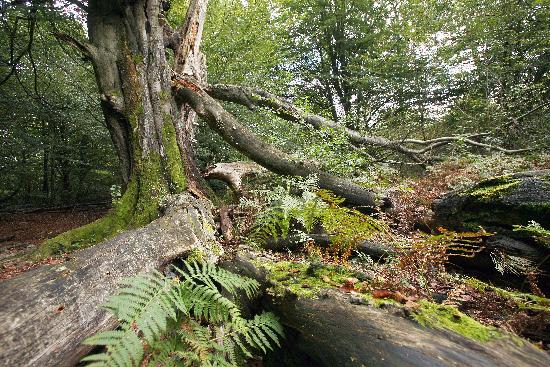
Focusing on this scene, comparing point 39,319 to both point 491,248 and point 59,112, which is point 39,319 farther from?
point 59,112

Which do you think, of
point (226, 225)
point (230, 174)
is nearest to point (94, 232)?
point (226, 225)

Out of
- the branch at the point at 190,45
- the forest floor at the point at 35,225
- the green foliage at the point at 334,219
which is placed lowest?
the forest floor at the point at 35,225

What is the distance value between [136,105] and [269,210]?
2.89 metres

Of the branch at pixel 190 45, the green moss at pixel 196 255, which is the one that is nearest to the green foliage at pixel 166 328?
the green moss at pixel 196 255

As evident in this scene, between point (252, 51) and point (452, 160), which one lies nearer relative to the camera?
point (452, 160)

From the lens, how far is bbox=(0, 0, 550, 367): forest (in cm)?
184

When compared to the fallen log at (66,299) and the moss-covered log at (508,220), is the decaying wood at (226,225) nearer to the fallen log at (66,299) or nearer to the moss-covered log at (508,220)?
the fallen log at (66,299)

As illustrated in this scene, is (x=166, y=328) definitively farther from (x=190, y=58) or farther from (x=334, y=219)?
(x=190, y=58)

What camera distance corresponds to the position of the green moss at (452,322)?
1630 mm

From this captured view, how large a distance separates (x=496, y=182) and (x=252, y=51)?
1111 centimetres

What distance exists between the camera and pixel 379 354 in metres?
1.63

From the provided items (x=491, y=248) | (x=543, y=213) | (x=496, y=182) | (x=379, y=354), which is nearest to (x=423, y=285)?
(x=379, y=354)

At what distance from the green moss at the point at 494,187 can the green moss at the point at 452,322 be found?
2320 mm

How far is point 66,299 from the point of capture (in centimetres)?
204
